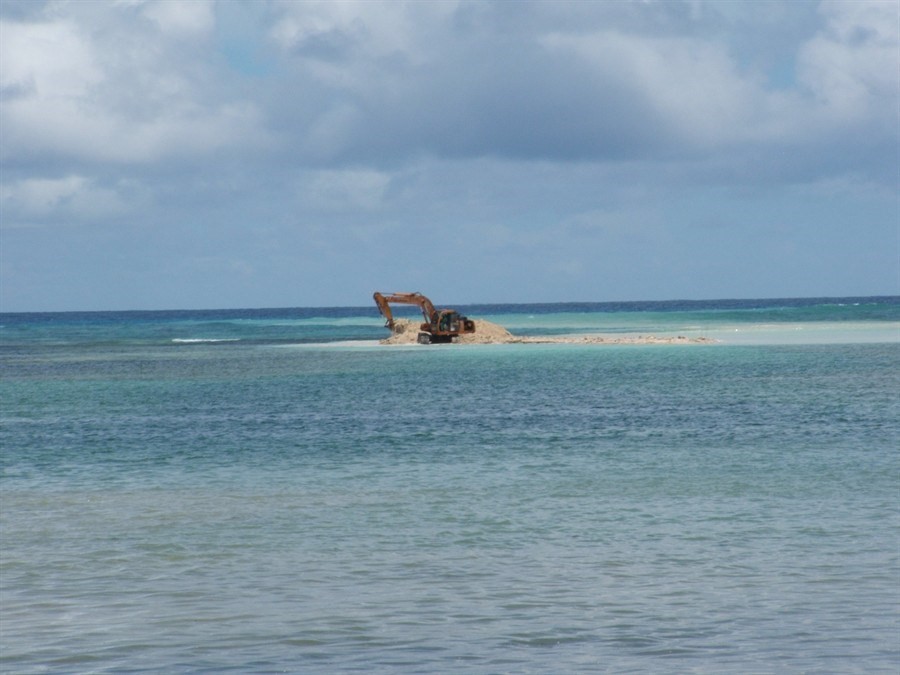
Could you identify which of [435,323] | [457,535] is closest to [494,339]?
[435,323]

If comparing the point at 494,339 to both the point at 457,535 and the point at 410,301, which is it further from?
the point at 457,535

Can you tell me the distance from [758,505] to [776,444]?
756cm

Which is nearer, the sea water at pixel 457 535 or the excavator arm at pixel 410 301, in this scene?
the sea water at pixel 457 535

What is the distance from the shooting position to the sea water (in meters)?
11.1

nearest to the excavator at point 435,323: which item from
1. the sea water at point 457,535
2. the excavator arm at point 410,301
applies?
the excavator arm at point 410,301

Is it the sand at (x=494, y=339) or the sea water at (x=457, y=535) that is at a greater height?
the sand at (x=494, y=339)

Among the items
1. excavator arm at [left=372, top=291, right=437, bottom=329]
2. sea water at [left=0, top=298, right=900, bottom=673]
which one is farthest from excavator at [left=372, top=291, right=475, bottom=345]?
sea water at [left=0, top=298, right=900, bottom=673]

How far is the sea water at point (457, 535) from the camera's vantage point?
11.1 metres

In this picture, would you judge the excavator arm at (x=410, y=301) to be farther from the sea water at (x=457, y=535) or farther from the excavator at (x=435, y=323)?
the sea water at (x=457, y=535)

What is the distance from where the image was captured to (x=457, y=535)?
16.2 m

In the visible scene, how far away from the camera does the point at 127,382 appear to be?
48344mm

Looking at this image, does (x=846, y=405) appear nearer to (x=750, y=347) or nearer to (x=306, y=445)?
(x=306, y=445)

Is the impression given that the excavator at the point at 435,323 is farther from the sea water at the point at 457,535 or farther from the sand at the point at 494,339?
the sea water at the point at 457,535

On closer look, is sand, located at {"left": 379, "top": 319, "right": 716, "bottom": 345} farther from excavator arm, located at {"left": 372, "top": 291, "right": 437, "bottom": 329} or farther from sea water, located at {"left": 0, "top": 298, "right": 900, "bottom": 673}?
sea water, located at {"left": 0, "top": 298, "right": 900, "bottom": 673}
